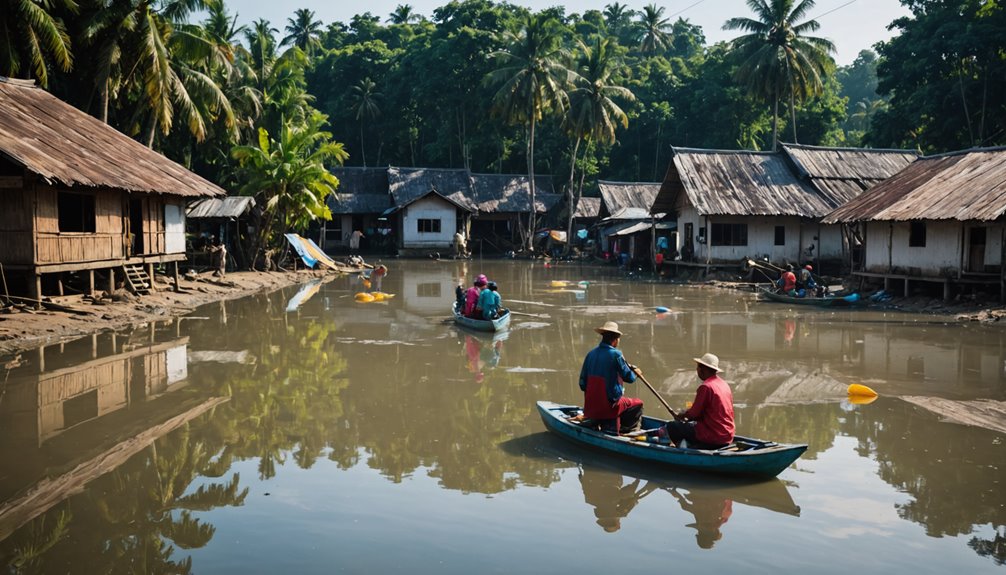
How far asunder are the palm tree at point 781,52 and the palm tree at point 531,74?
8.95 meters

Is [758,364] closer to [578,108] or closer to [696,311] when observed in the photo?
[696,311]

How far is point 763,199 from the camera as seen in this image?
30.3 metres

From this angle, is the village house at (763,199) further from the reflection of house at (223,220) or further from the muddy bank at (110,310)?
the reflection of house at (223,220)

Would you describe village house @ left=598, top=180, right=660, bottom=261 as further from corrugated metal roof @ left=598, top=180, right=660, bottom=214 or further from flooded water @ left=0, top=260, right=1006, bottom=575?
flooded water @ left=0, top=260, right=1006, bottom=575

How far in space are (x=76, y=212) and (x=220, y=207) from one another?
30.6 ft

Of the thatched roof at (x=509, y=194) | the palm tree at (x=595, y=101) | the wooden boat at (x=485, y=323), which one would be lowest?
the wooden boat at (x=485, y=323)

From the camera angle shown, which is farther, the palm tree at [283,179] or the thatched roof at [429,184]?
the thatched roof at [429,184]

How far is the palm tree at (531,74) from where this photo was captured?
4181 cm

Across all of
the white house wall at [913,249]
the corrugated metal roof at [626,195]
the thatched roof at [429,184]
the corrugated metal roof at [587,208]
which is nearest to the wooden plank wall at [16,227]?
the white house wall at [913,249]

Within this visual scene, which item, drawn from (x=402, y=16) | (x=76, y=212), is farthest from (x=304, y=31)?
(x=76, y=212)

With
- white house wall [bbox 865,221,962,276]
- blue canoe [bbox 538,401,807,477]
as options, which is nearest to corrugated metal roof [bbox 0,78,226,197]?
blue canoe [bbox 538,401,807,477]

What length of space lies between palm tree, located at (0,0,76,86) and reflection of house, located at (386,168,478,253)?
21966 millimetres

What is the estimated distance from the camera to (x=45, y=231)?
16703 mm

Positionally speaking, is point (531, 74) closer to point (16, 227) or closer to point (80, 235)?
point (80, 235)
